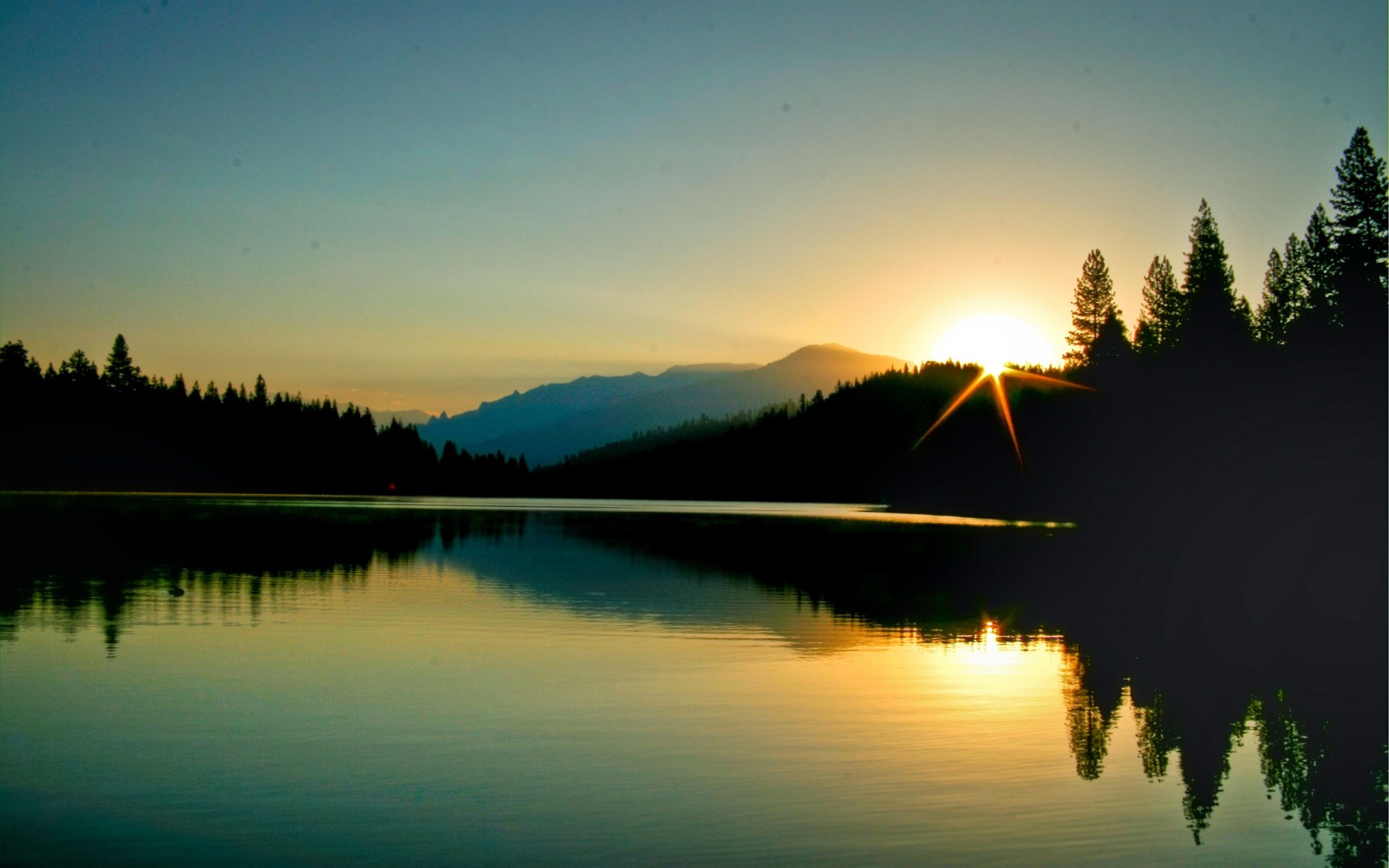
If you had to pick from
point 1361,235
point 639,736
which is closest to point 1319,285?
point 1361,235

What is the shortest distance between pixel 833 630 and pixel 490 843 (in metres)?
20.2

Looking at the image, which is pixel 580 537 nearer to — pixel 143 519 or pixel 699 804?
pixel 143 519

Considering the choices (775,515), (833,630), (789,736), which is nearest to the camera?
(789,736)

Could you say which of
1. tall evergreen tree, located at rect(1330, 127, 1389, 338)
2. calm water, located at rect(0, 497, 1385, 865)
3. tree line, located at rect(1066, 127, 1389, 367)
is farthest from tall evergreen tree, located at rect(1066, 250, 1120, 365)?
calm water, located at rect(0, 497, 1385, 865)

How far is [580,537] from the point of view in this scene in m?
78.7

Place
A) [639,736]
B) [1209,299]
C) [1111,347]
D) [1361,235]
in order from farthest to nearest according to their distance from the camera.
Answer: [1111,347], [1209,299], [1361,235], [639,736]

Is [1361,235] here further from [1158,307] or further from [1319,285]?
[1158,307]

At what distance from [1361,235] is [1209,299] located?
16.0m

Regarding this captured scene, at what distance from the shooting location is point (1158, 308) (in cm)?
11444

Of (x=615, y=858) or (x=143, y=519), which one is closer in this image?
(x=615, y=858)

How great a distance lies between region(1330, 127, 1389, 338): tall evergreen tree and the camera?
7006cm

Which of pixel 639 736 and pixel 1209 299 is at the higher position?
pixel 1209 299

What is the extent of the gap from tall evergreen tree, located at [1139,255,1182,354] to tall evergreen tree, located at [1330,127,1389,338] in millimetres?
33906

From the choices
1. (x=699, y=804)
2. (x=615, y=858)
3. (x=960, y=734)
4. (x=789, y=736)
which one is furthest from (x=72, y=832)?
(x=960, y=734)
